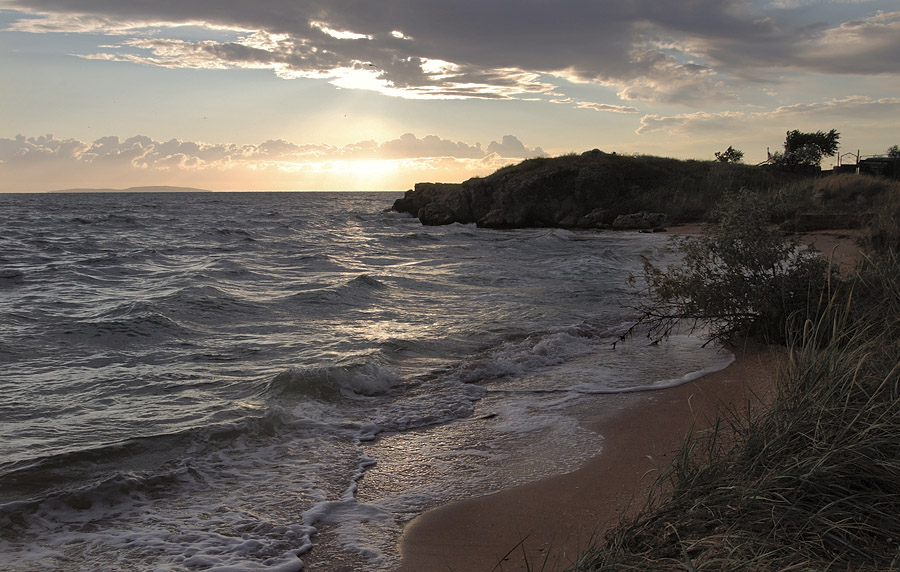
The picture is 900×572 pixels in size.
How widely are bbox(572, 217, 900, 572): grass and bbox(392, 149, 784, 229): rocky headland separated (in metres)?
29.4

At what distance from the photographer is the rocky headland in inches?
1332

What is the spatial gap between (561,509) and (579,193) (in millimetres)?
34285

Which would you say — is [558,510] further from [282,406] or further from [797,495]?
[282,406]

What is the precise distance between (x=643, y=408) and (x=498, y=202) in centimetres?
3352

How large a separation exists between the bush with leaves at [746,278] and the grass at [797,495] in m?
3.67

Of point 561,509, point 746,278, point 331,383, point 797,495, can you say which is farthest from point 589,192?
point 797,495

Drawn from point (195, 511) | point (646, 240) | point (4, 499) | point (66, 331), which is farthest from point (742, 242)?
point (646, 240)

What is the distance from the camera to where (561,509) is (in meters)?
4.03

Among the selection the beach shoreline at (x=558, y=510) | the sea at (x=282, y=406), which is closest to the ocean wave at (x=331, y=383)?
the sea at (x=282, y=406)

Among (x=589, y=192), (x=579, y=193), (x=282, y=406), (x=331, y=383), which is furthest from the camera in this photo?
(x=579, y=193)

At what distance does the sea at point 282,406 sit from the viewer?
160 inches

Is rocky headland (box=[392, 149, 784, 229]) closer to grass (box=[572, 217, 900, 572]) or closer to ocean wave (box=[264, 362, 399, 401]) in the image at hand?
ocean wave (box=[264, 362, 399, 401])

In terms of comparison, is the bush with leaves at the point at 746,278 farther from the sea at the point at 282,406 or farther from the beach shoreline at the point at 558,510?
the beach shoreline at the point at 558,510

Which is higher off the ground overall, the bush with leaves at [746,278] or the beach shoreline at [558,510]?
the bush with leaves at [746,278]
